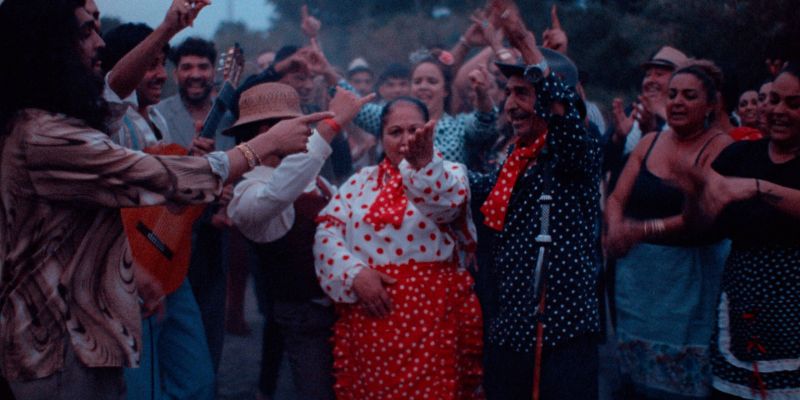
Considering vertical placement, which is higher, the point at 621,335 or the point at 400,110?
the point at 400,110

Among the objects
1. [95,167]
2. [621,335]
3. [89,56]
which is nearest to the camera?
[95,167]

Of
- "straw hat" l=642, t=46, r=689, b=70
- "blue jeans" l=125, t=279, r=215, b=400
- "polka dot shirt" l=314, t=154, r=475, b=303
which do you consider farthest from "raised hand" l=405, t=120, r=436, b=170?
"straw hat" l=642, t=46, r=689, b=70

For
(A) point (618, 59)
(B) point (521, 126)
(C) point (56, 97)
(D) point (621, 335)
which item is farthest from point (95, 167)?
(A) point (618, 59)

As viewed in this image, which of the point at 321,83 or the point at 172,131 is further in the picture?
the point at 321,83

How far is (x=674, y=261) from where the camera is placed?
448cm

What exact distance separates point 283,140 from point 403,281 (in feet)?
3.49

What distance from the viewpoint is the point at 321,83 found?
321 inches

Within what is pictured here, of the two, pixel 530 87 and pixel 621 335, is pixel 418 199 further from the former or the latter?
pixel 621 335

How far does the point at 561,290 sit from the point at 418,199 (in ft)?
2.51

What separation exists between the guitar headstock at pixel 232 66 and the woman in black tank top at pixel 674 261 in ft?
7.97

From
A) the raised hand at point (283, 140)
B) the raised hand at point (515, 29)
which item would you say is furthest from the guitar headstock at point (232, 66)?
the raised hand at point (515, 29)

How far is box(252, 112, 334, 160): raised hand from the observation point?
9.61 feet

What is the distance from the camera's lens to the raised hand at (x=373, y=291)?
11.8 feet

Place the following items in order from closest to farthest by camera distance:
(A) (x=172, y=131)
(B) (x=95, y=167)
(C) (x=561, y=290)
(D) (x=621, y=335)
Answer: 1. (B) (x=95, y=167)
2. (C) (x=561, y=290)
3. (D) (x=621, y=335)
4. (A) (x=172, y=131)
